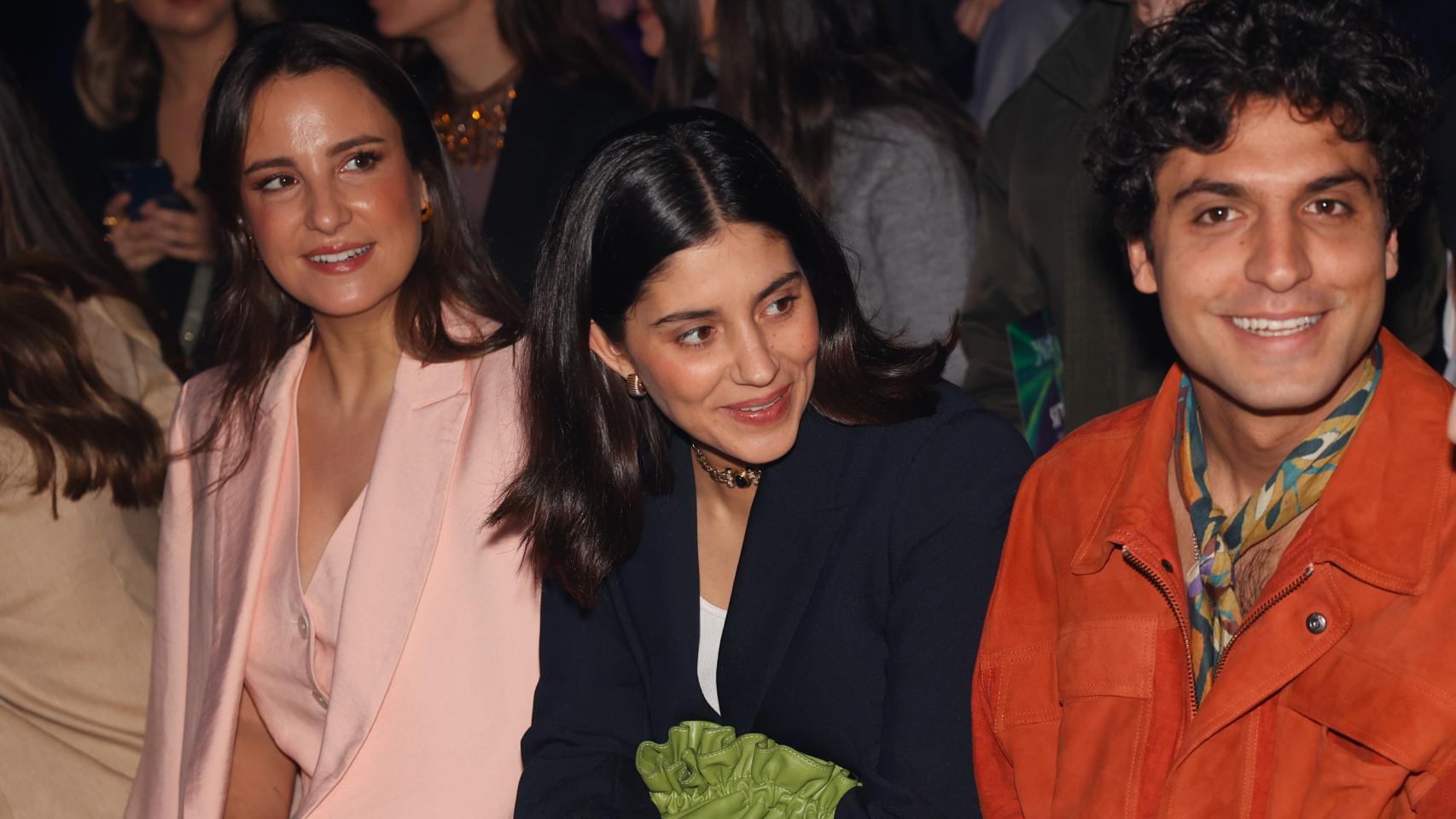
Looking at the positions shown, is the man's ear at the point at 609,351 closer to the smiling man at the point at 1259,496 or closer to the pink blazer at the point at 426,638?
the pink blazer at the point at 426,638

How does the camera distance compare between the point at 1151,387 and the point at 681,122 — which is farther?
the point at 1151,387

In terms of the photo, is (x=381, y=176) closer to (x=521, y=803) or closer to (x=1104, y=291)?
(x=521, y=803)

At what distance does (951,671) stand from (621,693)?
682mm

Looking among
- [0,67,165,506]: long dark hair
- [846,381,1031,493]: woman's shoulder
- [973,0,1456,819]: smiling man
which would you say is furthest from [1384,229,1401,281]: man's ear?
[0,67,165,506]: long dark hair

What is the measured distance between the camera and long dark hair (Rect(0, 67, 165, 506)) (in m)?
3.68

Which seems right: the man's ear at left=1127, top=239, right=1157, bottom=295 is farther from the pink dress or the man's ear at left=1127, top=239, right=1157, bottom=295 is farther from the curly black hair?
the pink dress

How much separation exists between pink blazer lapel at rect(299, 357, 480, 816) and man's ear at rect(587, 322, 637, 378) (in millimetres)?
435

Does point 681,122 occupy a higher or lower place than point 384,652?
higher

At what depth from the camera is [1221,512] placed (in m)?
2.60

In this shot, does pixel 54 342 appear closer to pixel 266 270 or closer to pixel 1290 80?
pixel 266 270

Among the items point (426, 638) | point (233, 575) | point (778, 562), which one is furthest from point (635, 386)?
point (233, 575)

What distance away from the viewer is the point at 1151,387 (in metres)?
3.73

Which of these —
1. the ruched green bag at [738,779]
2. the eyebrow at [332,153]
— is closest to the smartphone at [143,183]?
the eyebrow at [332,153]

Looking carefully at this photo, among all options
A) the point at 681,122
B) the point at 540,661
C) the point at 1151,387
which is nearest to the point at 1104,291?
the point at 1151,387
